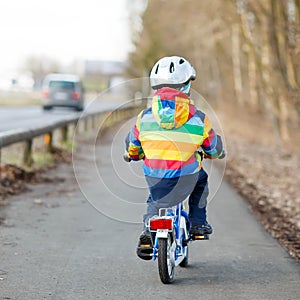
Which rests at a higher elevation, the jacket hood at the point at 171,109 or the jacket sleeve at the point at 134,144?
the jacket hood at the point at 171,109

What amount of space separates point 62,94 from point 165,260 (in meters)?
36.6

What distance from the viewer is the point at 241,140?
28234 millimetres

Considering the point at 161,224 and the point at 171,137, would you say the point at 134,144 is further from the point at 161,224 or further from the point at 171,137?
the point at 161,224

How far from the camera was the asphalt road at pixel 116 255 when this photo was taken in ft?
19.5

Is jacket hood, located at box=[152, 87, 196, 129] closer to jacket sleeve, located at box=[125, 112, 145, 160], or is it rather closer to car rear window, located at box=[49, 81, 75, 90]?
jacket sleeve, located at box=[125, 112, 145, 160]

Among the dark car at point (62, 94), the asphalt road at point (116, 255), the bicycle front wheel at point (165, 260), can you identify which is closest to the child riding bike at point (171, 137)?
the bicycle front wheel at point (165, 260)

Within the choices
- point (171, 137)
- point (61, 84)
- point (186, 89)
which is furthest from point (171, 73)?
point (61, 84)

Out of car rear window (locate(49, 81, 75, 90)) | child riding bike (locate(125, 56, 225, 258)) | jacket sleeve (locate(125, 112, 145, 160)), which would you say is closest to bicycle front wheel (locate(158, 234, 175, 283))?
child riding bike (locate(125, 56, 225, 258))

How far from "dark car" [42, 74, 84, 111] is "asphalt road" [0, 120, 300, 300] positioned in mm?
31579

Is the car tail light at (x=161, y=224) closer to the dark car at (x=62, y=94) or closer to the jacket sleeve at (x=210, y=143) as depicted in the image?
the jacket sleeve at (x=210, y=143)

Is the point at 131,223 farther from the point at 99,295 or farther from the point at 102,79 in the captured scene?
the point at 102,79

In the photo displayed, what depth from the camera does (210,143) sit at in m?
6.11

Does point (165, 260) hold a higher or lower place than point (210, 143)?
lower

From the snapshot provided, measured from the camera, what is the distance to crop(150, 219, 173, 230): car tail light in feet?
19.3
